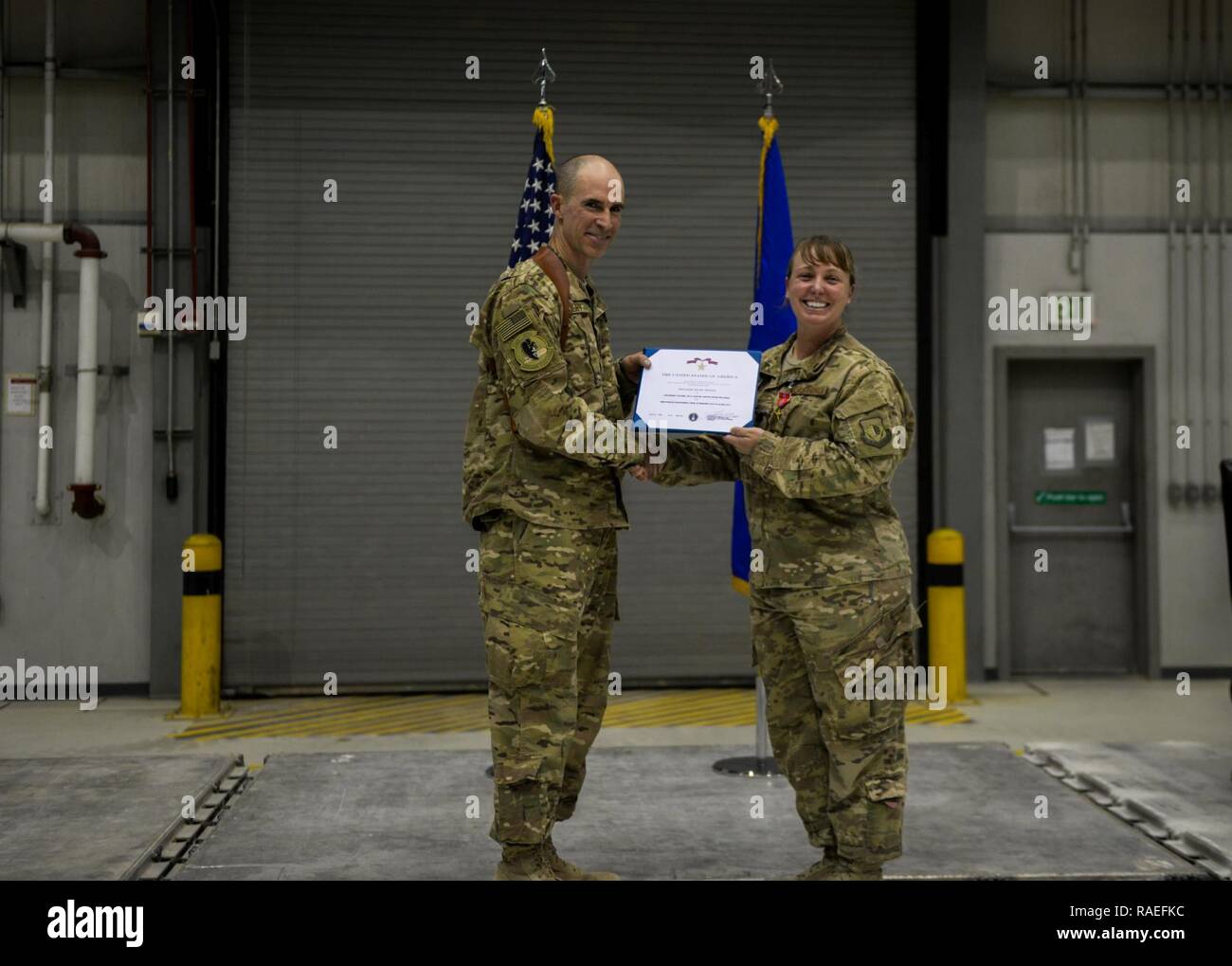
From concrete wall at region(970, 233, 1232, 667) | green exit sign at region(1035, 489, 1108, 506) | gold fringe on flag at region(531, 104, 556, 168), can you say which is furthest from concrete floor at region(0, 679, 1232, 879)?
gold fringe on flag at region(531, 104, 556, 168)

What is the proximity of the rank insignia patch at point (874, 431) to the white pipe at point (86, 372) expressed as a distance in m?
5.42

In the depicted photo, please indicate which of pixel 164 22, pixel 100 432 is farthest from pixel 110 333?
pixel 164 22

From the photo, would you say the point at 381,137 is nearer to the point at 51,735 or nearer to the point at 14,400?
the point at 14,400

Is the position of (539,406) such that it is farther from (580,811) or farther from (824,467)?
(580,811)

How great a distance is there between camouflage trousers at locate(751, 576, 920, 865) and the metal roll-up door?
14.1 feet

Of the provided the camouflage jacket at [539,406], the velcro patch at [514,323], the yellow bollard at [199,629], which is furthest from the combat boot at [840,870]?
the yellow bollard at [199,629]

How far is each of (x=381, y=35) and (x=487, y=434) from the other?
197 inches

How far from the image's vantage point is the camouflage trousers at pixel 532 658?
11.7 feet

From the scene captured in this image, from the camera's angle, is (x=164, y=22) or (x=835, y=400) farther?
(x=164, y=22)

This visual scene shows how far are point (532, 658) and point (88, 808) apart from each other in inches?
86.4

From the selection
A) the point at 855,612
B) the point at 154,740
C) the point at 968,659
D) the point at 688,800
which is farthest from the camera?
the point at 968,659

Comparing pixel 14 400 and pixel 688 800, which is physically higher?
pixel 14 400

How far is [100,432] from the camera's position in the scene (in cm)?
779
